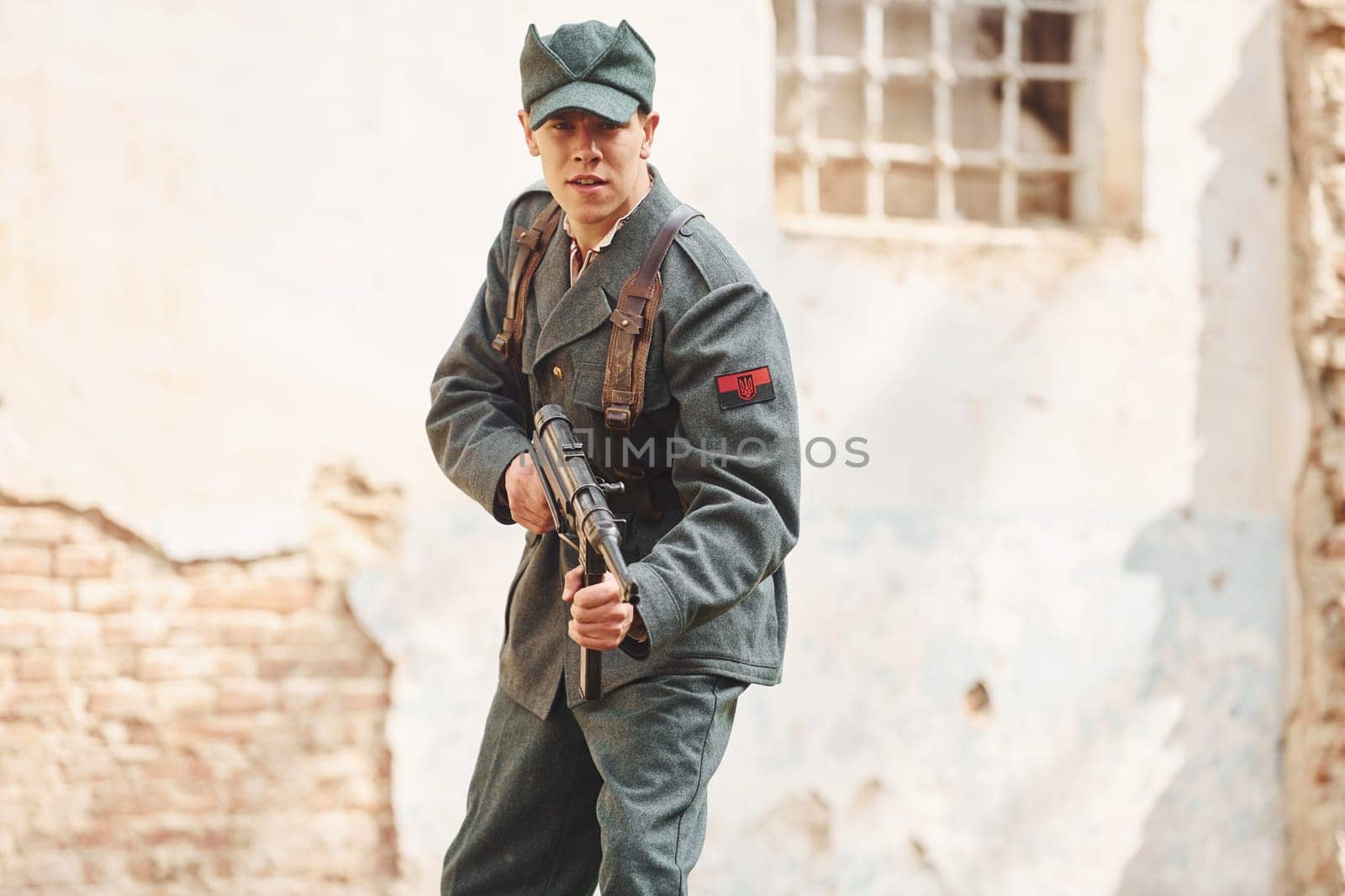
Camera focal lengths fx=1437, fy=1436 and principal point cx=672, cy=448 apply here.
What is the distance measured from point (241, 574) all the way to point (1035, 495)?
2185mm

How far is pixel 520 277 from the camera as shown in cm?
252

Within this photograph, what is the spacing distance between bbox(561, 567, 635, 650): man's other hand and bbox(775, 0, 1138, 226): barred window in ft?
7.26

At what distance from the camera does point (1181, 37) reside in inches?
161

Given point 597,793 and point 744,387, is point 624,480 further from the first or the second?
point 597,793

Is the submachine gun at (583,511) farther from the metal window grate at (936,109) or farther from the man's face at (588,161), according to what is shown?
the metal window grate at (936,109)

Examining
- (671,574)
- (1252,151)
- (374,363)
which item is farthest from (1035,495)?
(671,574)

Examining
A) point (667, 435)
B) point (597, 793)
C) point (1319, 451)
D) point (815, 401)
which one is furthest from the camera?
point (1319, 451)

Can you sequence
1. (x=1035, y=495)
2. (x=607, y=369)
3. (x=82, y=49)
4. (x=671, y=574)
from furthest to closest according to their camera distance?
1. (x=1035, y=495)
2. (x=82, y=49)
3. (x=607, y=369)
4. (x=671, y=574)

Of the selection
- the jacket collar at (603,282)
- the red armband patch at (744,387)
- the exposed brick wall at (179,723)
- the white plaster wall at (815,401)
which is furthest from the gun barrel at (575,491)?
the exposed brick wall at (179,723)

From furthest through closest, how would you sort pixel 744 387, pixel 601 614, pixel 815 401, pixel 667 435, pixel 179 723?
pixel 815 401
pixel 179 723
pixel 667 435
pixel 744 387
pixel 601 614

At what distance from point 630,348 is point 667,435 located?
0.56ft

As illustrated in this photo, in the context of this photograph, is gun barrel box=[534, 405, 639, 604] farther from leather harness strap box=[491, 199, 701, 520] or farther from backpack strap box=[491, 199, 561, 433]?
backpack strap box=[491, 199, 561, 433]

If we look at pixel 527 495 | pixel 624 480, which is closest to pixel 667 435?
pixel 624 480

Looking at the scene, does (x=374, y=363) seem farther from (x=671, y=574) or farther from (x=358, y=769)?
(x=671, y=574)
